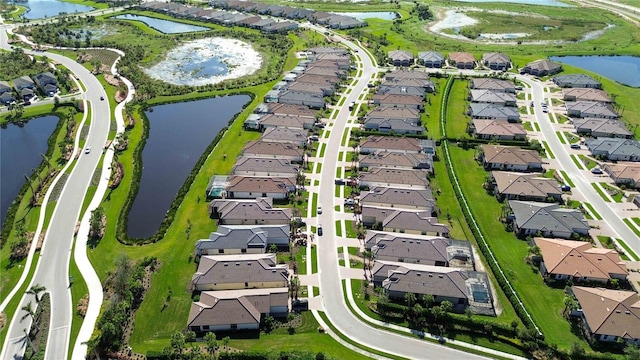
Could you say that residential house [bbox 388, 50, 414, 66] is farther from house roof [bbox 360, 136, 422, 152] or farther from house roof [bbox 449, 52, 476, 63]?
house roof [bbox 360, 136, 422, 152]

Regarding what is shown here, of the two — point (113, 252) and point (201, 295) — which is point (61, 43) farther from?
point (201, 295)

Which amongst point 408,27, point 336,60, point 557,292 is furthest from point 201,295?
point 408,27

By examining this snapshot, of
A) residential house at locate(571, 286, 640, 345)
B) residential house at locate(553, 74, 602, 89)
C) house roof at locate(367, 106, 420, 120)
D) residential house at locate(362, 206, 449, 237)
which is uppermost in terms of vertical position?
residential house at locate(553, 74, 602, 89)

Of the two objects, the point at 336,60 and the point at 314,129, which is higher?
the point at 336,60

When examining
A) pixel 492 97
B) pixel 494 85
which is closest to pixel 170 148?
pixel 492 97

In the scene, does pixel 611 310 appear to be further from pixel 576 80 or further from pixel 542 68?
pixel 542 68

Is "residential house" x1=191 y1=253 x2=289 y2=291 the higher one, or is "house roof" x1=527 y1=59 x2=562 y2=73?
"house roof" x1=527 y1=59 x2=562 y2=73

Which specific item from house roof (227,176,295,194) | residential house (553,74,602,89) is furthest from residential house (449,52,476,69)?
house roof (227,176,295,194)
